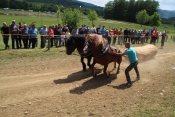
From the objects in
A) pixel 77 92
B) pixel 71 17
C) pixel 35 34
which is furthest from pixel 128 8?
pixel 77 92

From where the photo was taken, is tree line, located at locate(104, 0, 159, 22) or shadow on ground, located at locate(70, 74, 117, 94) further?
tree line, located at locate(104, 0, 159, 22)

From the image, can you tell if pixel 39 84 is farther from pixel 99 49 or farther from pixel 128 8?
pixel 128 8

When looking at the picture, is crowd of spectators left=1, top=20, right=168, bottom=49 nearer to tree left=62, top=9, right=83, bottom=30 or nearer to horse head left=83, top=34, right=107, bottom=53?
horse head left=83, top=34, right=107, bottom=53

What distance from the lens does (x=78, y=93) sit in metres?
7.81

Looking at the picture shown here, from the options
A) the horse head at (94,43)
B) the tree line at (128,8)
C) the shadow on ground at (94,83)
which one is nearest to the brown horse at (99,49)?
the horse head at (94,43)

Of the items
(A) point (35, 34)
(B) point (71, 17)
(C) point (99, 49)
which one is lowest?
(C) point (99, 49)

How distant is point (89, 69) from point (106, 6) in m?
133

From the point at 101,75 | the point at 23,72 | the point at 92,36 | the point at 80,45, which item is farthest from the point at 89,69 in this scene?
the point at 23,72

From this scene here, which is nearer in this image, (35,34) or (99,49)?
(99,49)

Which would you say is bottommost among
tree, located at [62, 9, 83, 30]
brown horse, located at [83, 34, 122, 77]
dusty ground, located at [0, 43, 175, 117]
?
dusty ground, located at [0, 43, 175, 117]

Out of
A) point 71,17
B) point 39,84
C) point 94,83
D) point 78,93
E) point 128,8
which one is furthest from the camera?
point 128,8

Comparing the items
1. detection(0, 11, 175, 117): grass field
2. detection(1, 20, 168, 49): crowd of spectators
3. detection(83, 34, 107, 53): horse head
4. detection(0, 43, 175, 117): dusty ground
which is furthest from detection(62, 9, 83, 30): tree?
detection(83, 34, 107, 53): horse head

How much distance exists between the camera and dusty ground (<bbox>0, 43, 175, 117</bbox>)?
20.9 ft

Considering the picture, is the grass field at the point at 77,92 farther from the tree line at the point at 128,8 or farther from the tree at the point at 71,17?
the tree line at the point at 128,8
